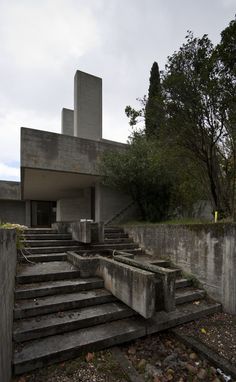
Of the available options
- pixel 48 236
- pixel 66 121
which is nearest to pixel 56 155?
pixel 48 236

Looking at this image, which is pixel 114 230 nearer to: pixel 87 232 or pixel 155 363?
pixel 87 232

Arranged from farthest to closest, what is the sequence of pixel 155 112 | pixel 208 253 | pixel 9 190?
1. pixel 9 190
2. pixel 155 112
3. pixel 208 253

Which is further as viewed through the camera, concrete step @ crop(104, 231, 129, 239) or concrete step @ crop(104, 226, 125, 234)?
concrete step @ crop(104, 226, 125, 234)

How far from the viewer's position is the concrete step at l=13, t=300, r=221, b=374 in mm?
2017

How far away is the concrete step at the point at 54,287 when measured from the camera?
9.39 ft

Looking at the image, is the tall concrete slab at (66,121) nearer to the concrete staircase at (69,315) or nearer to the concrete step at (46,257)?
Result: the concrete step at (46,257)

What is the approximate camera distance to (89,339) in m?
2.31

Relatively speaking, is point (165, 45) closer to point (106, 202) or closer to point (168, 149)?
point (168, 149)

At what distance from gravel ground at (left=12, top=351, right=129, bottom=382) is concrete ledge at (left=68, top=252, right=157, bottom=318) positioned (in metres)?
0.61

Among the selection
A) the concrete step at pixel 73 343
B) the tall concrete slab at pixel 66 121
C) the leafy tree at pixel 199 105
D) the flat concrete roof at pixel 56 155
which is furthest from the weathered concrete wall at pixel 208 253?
the tall concrete slab at pixel 66 121

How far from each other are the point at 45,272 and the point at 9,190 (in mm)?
11525

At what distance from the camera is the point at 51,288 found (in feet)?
9.89

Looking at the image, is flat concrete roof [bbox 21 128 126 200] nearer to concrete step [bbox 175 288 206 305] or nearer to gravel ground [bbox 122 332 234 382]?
concrete step [bbox 175 288 206 305]

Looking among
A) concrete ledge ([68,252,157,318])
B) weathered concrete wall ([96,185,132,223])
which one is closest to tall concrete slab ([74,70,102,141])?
weathered concrete wall ([96,185,132,223])
